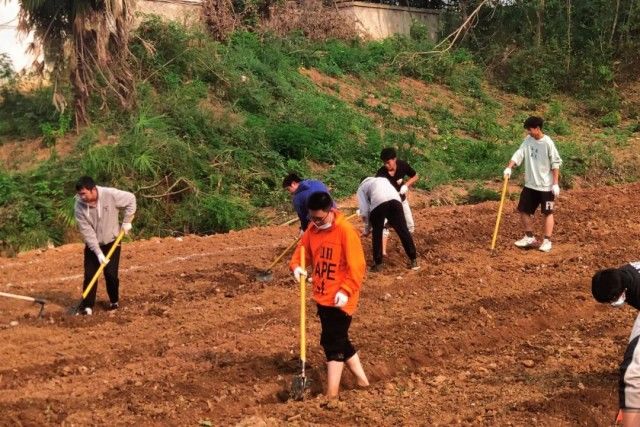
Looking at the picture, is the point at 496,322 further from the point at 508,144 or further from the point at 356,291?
the point at 508,144

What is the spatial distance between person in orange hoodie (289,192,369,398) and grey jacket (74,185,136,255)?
10.2ft

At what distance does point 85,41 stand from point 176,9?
542cm

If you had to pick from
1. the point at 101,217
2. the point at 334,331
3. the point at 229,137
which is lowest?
the point at 334,331

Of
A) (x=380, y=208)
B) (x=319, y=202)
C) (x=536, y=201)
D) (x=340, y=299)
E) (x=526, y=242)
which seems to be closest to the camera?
(x=319, y=202)

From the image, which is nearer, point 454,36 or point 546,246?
point 546,246

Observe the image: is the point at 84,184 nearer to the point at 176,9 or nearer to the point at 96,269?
the point at 96,269

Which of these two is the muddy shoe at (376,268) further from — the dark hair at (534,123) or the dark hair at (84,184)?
the dark hair at (84,184)

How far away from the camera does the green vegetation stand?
13328 millimetres

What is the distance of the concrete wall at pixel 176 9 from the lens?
18.6m

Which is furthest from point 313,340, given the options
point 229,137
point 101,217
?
point 229,137

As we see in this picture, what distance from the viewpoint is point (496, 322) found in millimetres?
7988

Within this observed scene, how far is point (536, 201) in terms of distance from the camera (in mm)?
10352

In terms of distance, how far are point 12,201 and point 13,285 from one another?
2.97m

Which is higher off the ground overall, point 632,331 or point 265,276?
point 632,331
